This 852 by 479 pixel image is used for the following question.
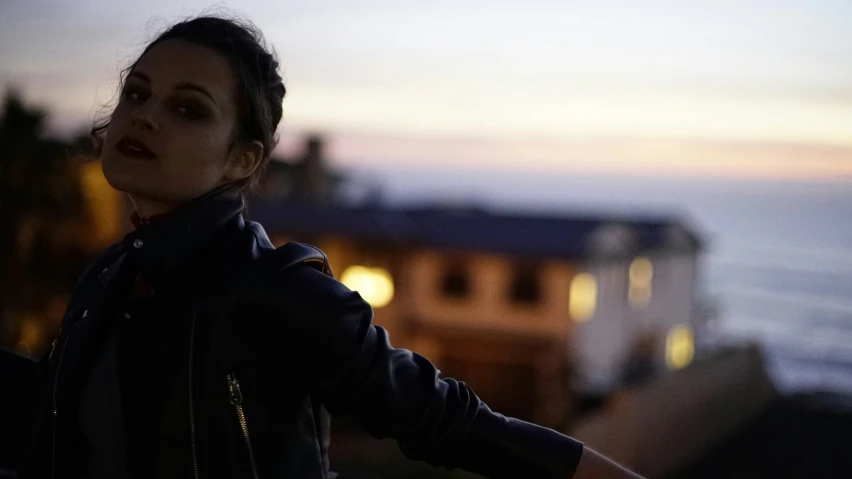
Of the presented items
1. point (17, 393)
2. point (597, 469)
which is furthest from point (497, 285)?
point (597, 469)

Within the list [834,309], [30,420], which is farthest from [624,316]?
[834,309]

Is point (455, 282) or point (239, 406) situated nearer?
point (239, 406)

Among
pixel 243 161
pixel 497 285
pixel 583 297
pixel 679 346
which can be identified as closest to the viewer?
pixel 243 161

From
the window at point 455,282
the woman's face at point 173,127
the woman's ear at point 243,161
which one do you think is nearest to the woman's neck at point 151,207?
the woman's face at point 173,127

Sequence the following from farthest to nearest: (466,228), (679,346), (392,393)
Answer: (679,346) → (466,228) → (392,393)

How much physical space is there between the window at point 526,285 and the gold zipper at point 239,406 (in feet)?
68.8

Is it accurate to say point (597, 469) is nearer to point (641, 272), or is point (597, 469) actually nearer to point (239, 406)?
point (239, 406)

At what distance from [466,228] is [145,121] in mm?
22562

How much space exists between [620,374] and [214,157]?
24623 mm

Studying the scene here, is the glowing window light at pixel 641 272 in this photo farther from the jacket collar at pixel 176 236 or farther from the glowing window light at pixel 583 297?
the jacket collar at pixel 176 236

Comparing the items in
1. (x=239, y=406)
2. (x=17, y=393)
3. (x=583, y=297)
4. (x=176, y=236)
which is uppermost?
(x=176, y=236)

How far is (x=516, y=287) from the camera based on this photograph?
73.6 feet

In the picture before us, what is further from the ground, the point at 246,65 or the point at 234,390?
the point at 246,65

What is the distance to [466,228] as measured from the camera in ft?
78.7
